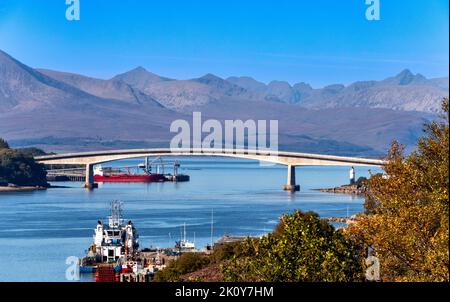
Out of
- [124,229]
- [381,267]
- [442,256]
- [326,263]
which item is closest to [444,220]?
[442,256]

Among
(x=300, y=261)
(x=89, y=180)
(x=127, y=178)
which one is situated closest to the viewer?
(x=300, y=261)

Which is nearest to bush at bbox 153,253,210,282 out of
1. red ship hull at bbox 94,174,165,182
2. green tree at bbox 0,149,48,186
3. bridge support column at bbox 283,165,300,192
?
bridge support column at bbox 283,165,300,192

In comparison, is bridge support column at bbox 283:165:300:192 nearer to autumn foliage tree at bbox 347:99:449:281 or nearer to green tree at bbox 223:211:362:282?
autumn foliage tree at bbox 347:99:449:281

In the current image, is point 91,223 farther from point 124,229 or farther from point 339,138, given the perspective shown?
point 339,138

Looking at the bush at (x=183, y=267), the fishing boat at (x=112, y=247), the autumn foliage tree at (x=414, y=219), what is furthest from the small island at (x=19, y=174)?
the autumn foliage tree at (x=414, y=219)

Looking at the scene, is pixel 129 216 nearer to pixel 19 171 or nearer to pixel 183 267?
pixel 183 267

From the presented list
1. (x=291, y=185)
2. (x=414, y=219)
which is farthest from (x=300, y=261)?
(x=291, y=185)
